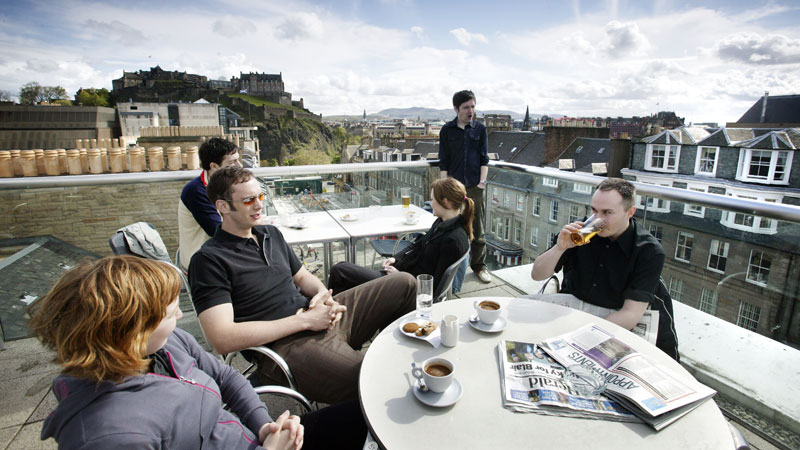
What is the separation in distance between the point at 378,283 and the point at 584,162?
37505 mm

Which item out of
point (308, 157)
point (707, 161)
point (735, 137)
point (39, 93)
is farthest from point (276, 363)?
point (39, 93)

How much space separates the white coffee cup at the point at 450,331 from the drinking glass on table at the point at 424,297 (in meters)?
0.22

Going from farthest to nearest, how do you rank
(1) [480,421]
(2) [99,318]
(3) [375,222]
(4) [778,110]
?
(4) [778,110] < (3) [375,222] < (1) [480,421] < (2) [99,318]

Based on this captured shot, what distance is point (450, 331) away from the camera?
1463mm

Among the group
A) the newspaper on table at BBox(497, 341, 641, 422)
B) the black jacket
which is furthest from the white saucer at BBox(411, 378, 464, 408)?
the black jacket

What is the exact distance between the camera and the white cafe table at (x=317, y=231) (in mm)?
3016

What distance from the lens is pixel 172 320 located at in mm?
1069

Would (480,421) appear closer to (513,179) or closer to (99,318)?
(99,318)

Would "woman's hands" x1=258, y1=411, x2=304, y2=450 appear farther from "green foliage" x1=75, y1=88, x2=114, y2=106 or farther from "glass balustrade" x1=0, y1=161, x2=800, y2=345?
"green foliage" x1=75, y1=88, x2=114, y2=106

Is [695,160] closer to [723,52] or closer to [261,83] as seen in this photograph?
[723,52]

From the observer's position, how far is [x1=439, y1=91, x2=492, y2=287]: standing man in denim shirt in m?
3.92

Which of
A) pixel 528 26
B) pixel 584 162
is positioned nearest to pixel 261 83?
pixel 584 162

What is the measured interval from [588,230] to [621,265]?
263 millimetres

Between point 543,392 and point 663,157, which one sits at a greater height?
point 663,157
